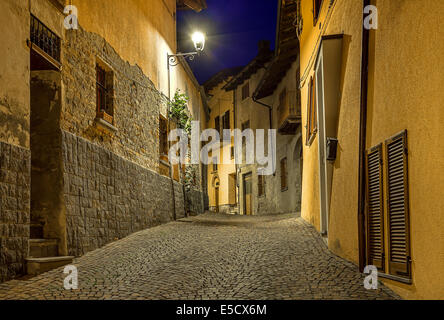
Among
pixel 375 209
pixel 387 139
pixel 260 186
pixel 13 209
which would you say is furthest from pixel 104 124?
pixel 260 186

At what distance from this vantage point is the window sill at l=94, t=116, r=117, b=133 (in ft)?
27.8

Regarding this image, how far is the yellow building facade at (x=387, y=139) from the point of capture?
3.82m

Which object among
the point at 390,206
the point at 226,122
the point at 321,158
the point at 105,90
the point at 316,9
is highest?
the point at 316,9

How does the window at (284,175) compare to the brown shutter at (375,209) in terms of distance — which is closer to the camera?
the brown shutter at (375,209)

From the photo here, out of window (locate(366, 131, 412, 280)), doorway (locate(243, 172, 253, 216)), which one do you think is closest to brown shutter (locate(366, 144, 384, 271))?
window (locate(366, 131, 412, 280))

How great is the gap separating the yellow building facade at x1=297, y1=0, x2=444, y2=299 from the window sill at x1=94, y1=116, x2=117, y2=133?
434cm

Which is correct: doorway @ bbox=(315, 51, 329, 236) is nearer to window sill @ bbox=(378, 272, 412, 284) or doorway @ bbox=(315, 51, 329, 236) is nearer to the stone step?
window sill @ bbox=(378, 272, 412, 284)

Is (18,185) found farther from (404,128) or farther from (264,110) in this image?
(264,110)

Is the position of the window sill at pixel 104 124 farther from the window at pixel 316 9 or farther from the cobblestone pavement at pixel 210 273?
the window at pixel 316 9

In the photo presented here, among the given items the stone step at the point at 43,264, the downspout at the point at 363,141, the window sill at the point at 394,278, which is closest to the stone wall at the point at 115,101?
the stone step at the point at 43,264

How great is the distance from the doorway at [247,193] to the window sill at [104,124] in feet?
52.1

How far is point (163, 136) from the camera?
548 inches

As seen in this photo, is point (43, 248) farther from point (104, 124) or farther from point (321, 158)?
point (321, 158)

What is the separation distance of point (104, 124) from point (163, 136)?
527 cm
